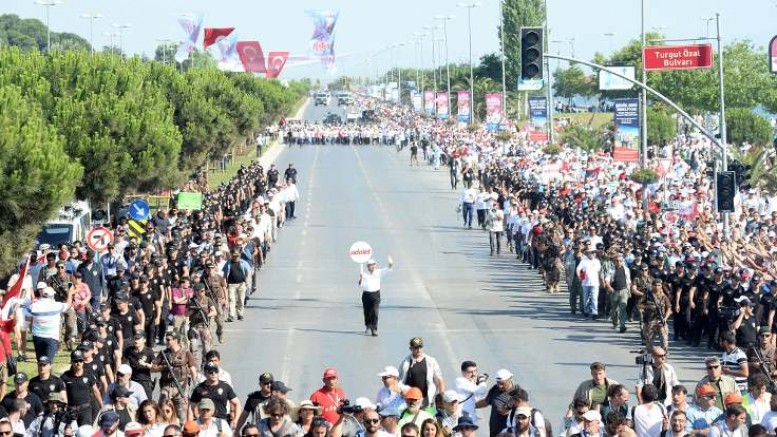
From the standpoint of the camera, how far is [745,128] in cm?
9194

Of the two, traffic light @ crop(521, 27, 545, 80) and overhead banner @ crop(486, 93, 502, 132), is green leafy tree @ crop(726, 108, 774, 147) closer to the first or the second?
overhead banner @ crop(486, 93, 502, 132)

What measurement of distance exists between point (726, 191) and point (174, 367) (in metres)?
18.3

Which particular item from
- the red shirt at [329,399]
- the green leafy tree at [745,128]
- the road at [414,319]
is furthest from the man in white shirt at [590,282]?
the green leafy tree at [745,128]

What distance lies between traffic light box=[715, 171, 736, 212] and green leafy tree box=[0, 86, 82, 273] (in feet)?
Result: 42.2

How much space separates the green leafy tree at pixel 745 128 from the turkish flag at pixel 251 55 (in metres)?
25.7

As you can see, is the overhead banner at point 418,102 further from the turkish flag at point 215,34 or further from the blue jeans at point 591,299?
the blue jeans at point 591,299

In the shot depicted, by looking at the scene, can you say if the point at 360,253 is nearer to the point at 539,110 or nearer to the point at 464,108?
the point at 539,110

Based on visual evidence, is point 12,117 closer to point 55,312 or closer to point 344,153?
point 55,312

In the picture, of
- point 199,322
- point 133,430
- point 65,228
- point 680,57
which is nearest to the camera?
point 133,430

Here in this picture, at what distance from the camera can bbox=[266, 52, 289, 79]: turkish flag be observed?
88.0 meters

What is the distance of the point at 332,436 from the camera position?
550 inches

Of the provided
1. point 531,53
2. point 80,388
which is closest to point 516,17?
point 531,53

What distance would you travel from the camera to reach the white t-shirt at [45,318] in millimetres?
22234

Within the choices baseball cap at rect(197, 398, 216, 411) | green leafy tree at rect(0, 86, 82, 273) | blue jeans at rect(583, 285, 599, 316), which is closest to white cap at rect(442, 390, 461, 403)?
baseball cap at rect(197, 398, 216, 411)
